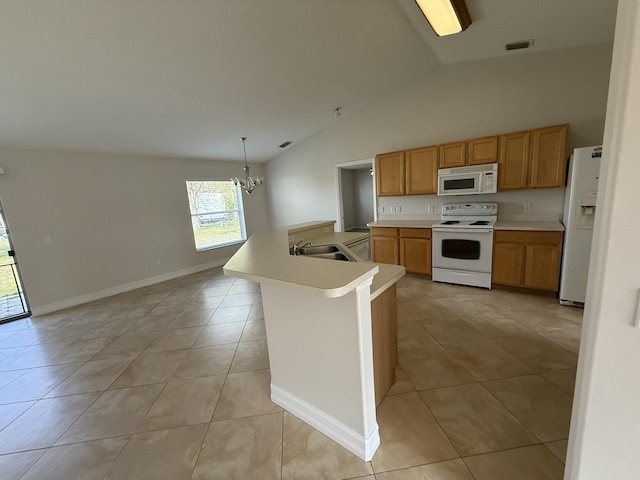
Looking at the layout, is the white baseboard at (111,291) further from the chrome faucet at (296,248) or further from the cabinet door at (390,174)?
the cabinet door at (390,174)

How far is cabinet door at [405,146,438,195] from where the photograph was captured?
12.8 feet

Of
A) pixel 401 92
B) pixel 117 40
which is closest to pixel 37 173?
pixel 117 40

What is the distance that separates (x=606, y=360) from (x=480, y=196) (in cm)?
352

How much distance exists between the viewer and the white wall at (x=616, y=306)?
705mm

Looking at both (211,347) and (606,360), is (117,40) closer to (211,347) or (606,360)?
(211,347)

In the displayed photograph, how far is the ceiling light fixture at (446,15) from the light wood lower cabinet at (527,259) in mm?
2353

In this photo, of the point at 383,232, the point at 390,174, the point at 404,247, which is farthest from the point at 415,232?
the point at 390,174

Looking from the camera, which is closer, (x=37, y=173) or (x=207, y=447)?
(x=207, y=447)

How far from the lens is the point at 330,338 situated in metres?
1.42

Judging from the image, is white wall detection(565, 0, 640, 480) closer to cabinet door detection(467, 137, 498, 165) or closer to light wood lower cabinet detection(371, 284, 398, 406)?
light wood lower cabinet detection(371, 284, 398, 406)

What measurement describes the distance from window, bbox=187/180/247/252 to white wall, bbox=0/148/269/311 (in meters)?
0.21

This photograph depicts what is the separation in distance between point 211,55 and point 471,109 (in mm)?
3457

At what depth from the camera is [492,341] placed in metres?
2.38

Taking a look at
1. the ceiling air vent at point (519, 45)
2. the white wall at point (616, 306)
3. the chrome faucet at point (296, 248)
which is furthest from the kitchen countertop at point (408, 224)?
the white wall at point (616, 306)
